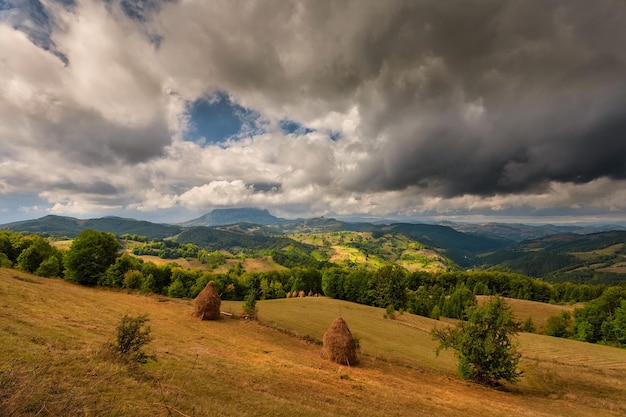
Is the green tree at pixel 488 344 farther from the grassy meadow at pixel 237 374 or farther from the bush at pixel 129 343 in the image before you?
the bush at pixel 129 343

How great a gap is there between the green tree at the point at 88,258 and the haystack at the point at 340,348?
5230 cm

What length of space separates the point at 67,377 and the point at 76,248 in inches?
2308

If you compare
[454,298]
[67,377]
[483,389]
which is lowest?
[454,298]

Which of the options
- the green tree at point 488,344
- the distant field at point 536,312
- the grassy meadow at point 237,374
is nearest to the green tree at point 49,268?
the grassy meadow at point 237,374

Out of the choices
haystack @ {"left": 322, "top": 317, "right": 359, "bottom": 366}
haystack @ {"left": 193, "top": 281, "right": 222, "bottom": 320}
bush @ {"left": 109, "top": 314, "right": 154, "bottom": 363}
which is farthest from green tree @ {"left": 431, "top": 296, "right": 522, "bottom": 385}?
haystack @ {"left": 193, "top": 281, "right": 222, "bottom": 320}

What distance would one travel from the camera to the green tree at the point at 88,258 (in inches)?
2096

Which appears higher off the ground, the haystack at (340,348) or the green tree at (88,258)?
the green tree at (88,258)

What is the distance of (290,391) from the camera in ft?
56.3

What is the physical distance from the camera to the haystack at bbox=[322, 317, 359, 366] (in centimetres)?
3005

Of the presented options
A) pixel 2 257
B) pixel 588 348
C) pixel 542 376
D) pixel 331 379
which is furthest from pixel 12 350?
pixel 588 348

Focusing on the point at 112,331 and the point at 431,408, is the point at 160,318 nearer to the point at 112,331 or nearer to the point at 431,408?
the point at 112,331

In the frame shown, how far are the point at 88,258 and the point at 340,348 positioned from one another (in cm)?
5549

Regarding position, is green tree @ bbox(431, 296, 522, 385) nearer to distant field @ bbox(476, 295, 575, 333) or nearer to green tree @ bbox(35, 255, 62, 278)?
distant field @ bbox(476, 295, 575, 333)

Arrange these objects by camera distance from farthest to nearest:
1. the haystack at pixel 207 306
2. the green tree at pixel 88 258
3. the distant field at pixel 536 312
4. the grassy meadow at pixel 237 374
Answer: the distant field at pixel 536 312, the green tree at pixel 88 258, the haystack at pixel 207 306, the grassy meadow at pixel 237 374
